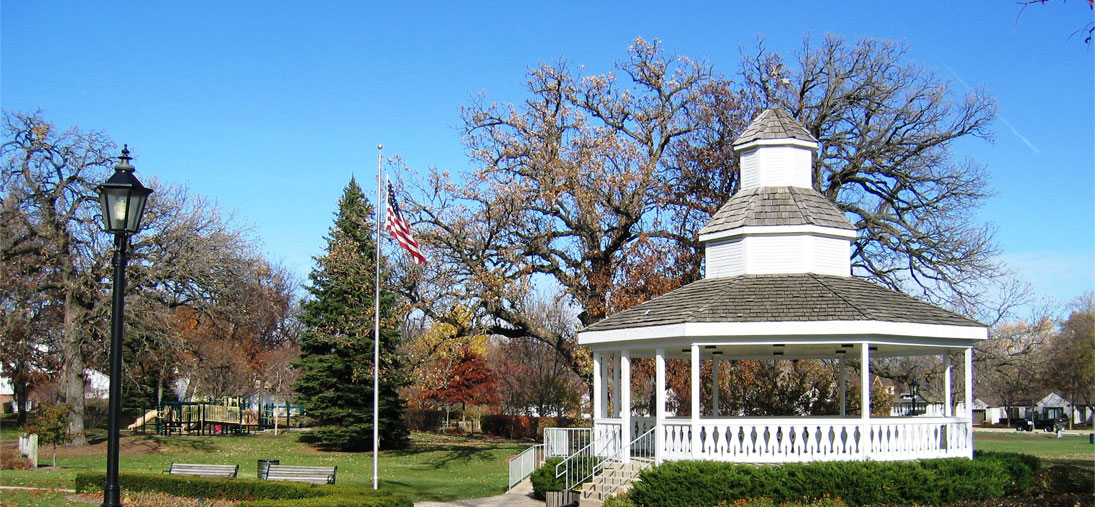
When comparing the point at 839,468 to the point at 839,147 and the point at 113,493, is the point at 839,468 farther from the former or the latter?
the point at 839,147

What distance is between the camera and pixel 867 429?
63.7ft

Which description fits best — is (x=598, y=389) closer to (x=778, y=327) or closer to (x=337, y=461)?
(x=778, y=327)

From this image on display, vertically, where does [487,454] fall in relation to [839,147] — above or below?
below

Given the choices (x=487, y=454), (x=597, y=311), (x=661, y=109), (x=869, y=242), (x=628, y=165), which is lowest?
(x=487, y=454)

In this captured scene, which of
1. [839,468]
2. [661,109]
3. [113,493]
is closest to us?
[113,493]

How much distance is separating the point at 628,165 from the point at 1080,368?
206 feet

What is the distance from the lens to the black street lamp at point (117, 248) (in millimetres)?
10508

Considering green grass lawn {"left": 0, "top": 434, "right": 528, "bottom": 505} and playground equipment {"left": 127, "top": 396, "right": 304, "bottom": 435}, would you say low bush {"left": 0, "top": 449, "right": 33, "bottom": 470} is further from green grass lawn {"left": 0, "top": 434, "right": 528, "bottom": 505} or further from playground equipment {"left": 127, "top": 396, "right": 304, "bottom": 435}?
playground equipment {"left": 127, "top": 396, "right": 304, "bottom": 435}

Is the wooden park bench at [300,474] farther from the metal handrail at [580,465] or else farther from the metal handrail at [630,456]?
the metal handrail at [630,456]

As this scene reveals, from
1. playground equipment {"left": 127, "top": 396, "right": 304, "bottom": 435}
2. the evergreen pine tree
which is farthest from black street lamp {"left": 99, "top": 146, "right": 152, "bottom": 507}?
playground equipment {"left": 127, "top": 396, "right": 304, "bottom": 435}

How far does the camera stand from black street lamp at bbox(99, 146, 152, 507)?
34.5 feet

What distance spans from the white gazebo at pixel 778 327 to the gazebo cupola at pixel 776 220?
28 millimetres

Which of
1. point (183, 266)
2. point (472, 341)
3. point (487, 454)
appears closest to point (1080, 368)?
point (487, 454)

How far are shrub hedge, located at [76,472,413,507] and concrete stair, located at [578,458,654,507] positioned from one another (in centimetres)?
461
